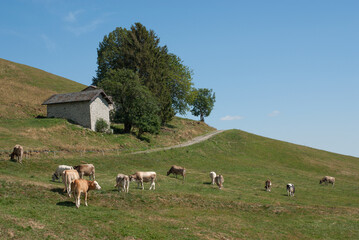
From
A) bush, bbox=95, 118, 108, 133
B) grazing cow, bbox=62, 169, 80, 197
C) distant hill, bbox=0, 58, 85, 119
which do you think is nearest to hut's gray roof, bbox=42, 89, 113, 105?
bush, bbox=95, 118, 108, 133

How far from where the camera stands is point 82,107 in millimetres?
58094

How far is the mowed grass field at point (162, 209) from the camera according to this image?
16656mm

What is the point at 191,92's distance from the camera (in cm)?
9231

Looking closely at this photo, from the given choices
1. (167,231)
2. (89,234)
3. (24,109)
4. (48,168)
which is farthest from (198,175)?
(24,109)

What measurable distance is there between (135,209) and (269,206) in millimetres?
12706

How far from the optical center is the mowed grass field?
1666 cm

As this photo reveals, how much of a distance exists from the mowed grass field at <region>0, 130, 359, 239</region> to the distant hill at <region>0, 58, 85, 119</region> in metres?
31.9

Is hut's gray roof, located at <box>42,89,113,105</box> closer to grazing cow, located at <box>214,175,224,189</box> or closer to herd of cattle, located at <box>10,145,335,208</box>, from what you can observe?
herd of cattle, located at <box>10,145,335,208</box>

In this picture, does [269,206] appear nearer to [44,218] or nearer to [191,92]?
[44,218]

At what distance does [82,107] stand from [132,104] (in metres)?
10.4

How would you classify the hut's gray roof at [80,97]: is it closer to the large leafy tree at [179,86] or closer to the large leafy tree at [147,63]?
the large leafy tree at [147,63]

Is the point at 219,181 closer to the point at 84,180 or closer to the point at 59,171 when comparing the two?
the point at 59,171

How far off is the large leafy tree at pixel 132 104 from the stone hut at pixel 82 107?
286 cm

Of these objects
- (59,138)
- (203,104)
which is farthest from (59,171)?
(203,104)
